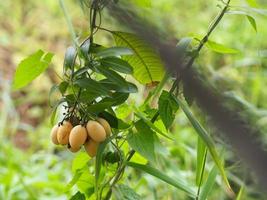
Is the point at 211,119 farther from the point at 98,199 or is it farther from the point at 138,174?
the point at 138,174

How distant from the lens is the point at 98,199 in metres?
0.67

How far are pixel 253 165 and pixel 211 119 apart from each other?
1.0 inches

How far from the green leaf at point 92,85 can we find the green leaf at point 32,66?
0.06m

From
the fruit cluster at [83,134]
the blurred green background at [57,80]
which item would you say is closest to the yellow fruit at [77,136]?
the fruit cluster at [83,134]

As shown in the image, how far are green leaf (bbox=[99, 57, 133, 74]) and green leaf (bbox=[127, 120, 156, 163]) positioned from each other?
6 cm

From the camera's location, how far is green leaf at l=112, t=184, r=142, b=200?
67cm

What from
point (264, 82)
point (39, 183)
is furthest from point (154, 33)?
point (264, 82)

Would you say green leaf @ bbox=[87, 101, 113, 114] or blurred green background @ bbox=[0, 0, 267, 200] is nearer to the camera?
green leaf @ bbox=[87, 101, 113, 114]

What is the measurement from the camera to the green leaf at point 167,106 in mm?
609

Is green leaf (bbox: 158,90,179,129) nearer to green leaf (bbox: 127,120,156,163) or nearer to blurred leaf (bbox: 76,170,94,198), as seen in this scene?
green leaf (bbox: 127,120,156,163)

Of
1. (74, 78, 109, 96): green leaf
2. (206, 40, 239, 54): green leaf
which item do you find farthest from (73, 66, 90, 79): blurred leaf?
(206, 40, 239, 54): green leaf

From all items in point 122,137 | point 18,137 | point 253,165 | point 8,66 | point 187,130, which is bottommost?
point 253,165

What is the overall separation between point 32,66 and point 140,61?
0.11 metres

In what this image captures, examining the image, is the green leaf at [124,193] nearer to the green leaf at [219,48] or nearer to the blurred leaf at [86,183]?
the blurred leaf at [86,183]
